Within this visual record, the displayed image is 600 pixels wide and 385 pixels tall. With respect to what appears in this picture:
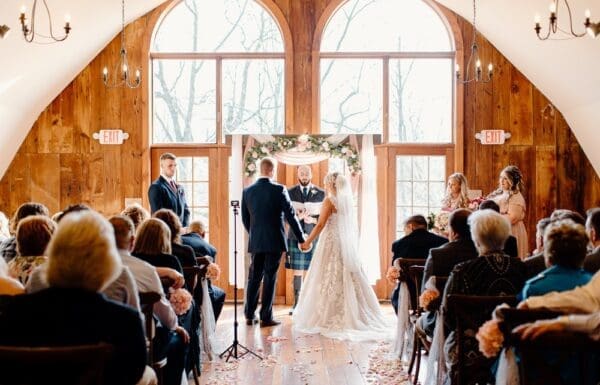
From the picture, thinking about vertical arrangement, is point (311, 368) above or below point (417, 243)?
below

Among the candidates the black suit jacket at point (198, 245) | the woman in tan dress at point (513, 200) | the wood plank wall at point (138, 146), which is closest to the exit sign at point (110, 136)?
the wood plank wall at point (138, 146)

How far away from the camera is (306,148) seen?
7.95 metres

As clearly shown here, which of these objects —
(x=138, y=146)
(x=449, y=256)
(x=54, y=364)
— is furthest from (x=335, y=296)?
(x=54, y=364)

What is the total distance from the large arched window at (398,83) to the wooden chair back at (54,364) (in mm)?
6258

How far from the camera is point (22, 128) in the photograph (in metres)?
7.82

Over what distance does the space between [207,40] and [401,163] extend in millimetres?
2631

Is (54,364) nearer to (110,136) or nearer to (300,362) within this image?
(300,362)

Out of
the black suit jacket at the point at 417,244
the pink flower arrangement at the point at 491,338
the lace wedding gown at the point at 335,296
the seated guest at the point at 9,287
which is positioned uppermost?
the seated guest at the point at 9,287

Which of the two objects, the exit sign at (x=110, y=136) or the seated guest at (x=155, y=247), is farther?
the exit sign at (x=110, y=136)

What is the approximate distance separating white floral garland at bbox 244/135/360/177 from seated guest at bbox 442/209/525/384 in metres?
4.33

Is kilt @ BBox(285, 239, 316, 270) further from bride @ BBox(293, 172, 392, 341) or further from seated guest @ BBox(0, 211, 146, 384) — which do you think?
seated guest @ BBox(0, 211, 146, 384)

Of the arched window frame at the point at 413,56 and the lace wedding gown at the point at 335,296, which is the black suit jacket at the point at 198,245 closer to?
the lace wedding gown at the point at 335,296

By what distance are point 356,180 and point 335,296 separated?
5.45ft

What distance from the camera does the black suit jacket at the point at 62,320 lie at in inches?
90.0
